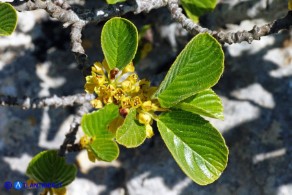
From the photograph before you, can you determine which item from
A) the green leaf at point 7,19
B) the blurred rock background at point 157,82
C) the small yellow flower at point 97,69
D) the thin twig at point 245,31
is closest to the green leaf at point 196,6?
the thin twig at point 245,31

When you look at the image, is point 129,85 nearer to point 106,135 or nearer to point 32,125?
point 106,135

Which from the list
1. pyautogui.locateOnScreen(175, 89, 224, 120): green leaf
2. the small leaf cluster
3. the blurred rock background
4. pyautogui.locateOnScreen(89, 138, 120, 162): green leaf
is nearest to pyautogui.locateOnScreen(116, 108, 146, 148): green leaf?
the small leaf cluster

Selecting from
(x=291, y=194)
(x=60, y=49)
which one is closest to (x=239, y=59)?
(x=291, y=194)

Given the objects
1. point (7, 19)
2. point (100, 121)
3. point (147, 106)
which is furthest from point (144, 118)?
point (7, 19)

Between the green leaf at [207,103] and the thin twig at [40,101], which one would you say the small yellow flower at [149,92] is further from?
the thin twig at [40,101]

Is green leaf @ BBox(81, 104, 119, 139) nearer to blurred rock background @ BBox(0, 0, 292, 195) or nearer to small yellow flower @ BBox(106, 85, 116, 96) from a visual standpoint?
small yellow flower @ BBox(106, 85, 116, 96)

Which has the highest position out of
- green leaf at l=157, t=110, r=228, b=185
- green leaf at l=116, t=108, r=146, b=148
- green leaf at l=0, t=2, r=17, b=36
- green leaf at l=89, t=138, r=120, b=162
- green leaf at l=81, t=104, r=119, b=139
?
green leaf at l=0, t=2, r=17, b=36
